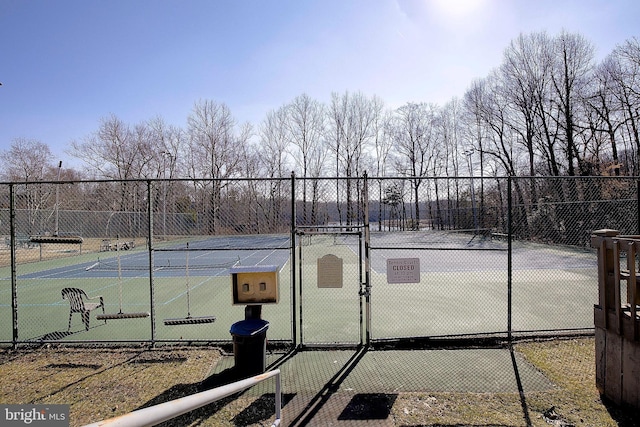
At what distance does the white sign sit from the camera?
5484mm

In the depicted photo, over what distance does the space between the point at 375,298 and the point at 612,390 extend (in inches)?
218

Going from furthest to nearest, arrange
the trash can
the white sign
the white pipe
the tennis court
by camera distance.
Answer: the tennis court
the white sign
the trash can
the white pipe

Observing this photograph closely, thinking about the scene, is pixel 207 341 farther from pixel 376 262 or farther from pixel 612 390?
pixel 376 262

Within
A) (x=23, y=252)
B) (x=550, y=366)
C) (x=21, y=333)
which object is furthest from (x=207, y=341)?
(x=23, y=252)

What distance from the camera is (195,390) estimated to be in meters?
4.21

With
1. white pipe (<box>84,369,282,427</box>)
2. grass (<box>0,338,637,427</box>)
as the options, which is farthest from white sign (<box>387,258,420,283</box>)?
white pipe (<box>84,369,282,427</box>)

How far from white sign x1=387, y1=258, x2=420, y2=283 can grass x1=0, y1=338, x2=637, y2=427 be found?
1846mm

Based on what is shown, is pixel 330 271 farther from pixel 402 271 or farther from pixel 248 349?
pixel 248 349

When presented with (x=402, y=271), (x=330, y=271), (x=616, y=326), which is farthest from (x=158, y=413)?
(x=616, y=326)

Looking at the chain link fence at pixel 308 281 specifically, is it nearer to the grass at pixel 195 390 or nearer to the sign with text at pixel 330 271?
the sign with text at pixel 330 271

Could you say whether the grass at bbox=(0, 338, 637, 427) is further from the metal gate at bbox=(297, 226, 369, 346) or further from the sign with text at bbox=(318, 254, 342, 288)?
the sign with text at bbox=(318, 254, 342, 288)

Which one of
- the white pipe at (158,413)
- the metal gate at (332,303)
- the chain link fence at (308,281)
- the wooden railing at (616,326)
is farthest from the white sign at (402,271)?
the white pipe at (158,413)

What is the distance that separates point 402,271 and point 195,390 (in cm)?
357

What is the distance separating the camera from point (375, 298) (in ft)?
29.6
